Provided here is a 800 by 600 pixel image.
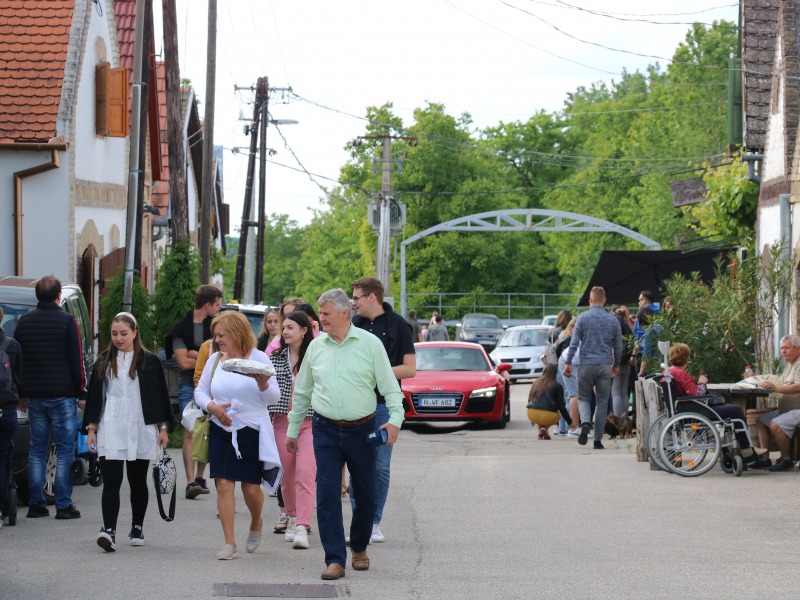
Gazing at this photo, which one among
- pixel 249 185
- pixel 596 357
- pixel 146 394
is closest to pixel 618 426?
pixel 596 357

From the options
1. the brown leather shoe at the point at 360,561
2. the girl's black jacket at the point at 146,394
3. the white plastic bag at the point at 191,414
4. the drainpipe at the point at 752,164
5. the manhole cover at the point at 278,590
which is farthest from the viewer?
the drainpipe at the point at 752,164

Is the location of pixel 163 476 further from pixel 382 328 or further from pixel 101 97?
pixel 101 97

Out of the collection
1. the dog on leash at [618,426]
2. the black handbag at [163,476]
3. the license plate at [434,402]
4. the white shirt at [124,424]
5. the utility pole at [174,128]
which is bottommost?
the dog on leash at [618,426]

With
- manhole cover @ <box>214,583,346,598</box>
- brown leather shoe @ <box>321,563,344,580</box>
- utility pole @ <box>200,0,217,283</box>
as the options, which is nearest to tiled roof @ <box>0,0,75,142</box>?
utility pole @ <box>200,0,217,283</box>

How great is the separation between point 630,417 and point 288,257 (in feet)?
396

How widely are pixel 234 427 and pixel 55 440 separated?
2758 millimetres

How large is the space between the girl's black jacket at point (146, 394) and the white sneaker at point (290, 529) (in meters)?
1.14

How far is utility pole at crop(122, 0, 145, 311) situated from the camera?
18.9 metres

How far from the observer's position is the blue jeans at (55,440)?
11.2 m

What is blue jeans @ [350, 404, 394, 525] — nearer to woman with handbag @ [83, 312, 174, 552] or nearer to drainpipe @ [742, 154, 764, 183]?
woman with handbag @ [83, 312, 174, 552]

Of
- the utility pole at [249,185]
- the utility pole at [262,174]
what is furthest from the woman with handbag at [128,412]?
the utility pole at [262,174]

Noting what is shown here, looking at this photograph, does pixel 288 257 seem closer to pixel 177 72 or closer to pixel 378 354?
pixel 177 72

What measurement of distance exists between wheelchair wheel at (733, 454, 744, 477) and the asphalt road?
15 centimetres

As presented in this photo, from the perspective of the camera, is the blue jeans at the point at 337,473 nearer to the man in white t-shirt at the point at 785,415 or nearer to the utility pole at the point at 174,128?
the man in white t-shirt at the point at 785,415
